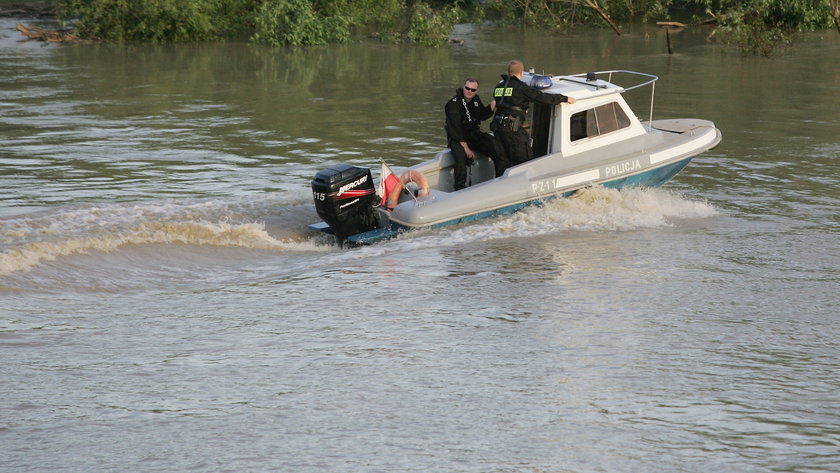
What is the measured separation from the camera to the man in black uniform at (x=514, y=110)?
11258mm

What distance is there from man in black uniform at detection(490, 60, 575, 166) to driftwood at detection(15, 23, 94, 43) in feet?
74.9

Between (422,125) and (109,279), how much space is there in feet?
30.9

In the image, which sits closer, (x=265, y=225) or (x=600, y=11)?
(x=265, y=225)

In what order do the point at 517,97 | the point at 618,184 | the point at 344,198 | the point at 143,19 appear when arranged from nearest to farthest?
the point at 344,198 < the point at 517,97 < the point at 618,184 < the point at 143,19

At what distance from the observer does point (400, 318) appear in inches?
335

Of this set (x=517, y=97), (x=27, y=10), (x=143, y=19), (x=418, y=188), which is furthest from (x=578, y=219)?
(x=27, y=10)

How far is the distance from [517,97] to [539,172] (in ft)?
2.89

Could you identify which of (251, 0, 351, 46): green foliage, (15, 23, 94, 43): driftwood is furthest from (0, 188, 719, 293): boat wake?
(15, 23, 94, 43): driftwood

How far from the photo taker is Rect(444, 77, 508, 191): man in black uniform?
37.6ft

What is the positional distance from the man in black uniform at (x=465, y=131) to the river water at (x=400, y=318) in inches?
33.7

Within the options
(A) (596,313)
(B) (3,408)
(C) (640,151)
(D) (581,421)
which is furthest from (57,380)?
(C) (640,151)

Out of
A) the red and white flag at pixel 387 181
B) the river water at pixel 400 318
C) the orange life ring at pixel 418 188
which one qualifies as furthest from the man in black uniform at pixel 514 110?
the red and white flag at pixel 387 181

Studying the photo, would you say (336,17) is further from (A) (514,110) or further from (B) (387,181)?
(B) (387,181)

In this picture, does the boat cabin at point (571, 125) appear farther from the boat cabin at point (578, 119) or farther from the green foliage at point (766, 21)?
the green foliage at point (766, 21)
